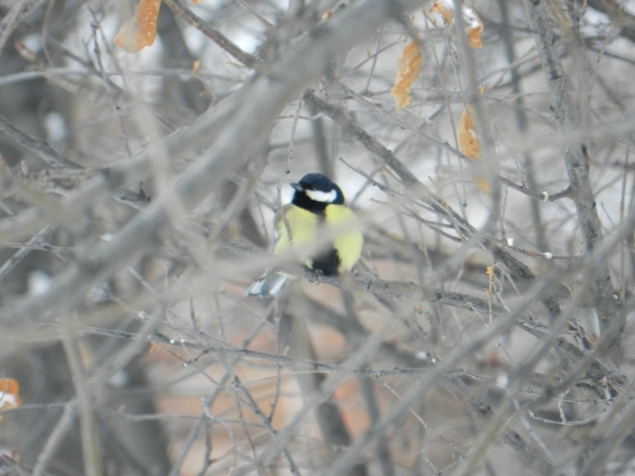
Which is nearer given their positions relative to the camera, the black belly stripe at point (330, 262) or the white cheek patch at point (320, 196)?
the black belly stripe at point (330, 262)

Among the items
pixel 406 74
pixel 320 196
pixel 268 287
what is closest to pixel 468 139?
pixel 406 74

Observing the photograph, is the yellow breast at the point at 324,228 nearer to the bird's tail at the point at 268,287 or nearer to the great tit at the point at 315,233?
the great tit at the point at 315,233

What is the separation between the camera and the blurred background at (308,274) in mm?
1410

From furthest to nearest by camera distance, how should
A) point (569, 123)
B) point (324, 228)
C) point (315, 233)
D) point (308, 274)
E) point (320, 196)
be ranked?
1. point (320, 196)
2. point (315, 233)
3. point (324, 228)
4. point (308, 274)
5. point (569, 123)

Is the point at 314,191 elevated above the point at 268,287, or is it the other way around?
the point at 314,191

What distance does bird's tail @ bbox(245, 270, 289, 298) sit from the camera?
4207mm

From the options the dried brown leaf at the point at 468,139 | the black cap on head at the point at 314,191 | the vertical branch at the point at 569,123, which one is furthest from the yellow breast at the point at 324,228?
the vertical branch at the point at 569,123

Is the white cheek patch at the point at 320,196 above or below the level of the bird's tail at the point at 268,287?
above

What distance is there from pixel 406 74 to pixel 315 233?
1257mm

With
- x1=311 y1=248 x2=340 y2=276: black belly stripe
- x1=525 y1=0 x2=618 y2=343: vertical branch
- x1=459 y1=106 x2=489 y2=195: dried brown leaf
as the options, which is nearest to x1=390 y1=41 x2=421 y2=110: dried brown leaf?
x1=459 y1=106 x2=489 y2=195: dried brown leaf

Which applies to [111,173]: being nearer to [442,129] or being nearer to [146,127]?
[146,127]

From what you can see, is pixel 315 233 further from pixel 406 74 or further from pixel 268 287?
pixel 406 74

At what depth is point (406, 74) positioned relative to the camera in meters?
3.16

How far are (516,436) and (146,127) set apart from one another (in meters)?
2.58
